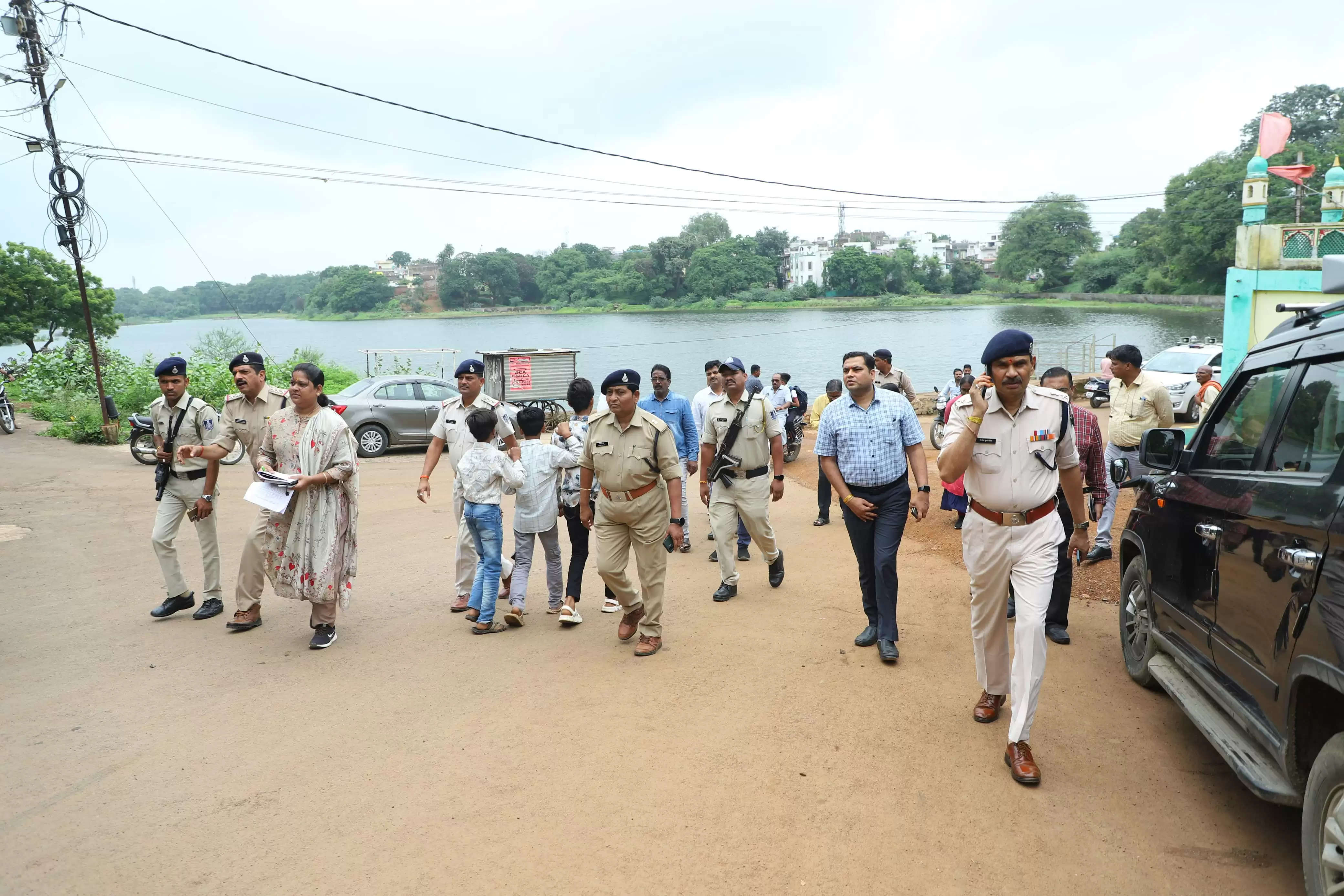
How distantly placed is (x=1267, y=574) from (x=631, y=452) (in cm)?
330

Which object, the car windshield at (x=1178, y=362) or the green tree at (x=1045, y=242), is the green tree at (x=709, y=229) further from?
the car windshield at (x=1178, y=362)

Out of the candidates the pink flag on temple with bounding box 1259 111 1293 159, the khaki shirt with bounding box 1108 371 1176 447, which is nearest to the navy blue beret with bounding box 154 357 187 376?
the khaki shirt with bounding box 1108 371 1176 447

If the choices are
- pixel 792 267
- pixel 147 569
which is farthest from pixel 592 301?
pixel 147 569

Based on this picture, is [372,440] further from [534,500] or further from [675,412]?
[534,500]

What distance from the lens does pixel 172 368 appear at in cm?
600

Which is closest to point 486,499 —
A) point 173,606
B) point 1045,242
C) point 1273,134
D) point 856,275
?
point 173,606

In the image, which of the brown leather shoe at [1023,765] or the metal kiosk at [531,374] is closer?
the brown leather shoe at [1023,765]

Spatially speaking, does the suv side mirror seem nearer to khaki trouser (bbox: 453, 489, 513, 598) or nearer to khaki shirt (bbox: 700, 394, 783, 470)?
khaki shirt (bbox: 700, 394, 783, 470)

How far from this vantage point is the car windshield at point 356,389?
52.7ft

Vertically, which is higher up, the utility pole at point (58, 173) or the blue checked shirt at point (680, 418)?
the utility pole at point (58, 173)

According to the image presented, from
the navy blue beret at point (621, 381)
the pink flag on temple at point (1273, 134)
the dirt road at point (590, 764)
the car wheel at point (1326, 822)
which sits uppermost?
the pink flag on temple at point (1273, 134)

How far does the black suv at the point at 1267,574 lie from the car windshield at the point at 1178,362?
18983 millimetres

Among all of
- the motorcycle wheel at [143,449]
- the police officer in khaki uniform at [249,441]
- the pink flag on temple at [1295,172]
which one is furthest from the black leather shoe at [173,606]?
the pink flag on temple at [1295,172]

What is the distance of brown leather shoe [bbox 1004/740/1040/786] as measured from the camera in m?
3.69
